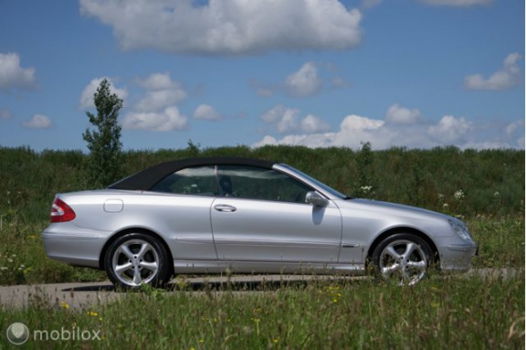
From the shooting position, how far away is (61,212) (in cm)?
1065

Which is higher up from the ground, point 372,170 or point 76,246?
point 372,170

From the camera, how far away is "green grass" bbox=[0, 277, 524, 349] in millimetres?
5508

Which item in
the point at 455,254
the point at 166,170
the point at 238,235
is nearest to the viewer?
the point at 238,235

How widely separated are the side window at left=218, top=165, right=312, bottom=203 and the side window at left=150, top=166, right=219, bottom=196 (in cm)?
11

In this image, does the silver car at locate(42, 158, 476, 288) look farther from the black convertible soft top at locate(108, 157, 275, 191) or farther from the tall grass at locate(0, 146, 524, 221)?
the tall grass at locate(0, 146, 524, 221)

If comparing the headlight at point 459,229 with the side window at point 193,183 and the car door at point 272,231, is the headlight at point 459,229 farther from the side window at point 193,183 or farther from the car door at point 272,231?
the side window at point 193,183

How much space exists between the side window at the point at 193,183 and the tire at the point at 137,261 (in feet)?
2.10

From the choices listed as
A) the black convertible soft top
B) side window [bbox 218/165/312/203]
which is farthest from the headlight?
the black convertible soft top

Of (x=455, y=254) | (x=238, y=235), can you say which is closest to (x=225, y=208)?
(x=238, y=235)

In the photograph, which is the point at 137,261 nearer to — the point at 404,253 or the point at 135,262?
the point at 135,262

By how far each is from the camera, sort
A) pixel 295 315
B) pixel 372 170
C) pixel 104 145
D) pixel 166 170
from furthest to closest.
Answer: pixel 372 170, pixel 104 145, pixel 166 170, pixel 295 315

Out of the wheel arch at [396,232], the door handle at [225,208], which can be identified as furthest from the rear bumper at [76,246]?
the wheel arch at [396,232]

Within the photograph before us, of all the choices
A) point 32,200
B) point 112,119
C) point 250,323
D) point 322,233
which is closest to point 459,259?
point 322,233

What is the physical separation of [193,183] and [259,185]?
0.78m
